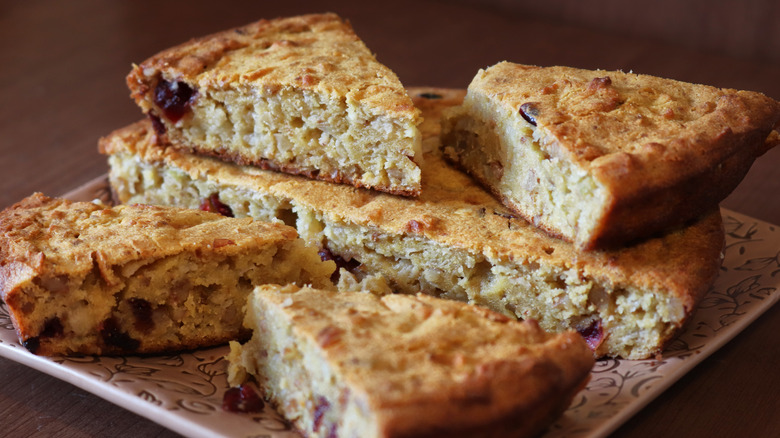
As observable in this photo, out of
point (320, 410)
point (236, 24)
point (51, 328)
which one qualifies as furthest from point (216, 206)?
point (236, 24)

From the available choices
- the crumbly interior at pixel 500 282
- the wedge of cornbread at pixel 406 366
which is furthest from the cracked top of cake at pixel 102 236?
the wedge of cornbread at pixel 406 366

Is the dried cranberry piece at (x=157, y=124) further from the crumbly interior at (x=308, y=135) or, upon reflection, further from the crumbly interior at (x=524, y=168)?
the crumbly interior at (x=524, y=168)

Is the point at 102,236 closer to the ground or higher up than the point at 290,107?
closer to the ground

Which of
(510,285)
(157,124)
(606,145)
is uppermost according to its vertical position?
(606,145)

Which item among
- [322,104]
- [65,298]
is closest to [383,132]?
[322,104]

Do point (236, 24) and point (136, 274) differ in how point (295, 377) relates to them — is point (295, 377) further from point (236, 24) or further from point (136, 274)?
point (236, 24)

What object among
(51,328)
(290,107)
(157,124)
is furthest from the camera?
(157,124)

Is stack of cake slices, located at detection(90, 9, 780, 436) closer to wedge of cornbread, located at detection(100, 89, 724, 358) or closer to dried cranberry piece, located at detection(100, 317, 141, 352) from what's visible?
wedge of cornbread, located at detection(100, 89, 724, 358)

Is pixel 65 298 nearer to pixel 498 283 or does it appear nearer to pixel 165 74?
pixel 165 74
